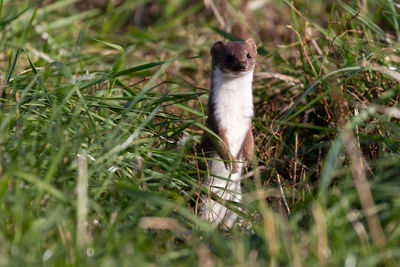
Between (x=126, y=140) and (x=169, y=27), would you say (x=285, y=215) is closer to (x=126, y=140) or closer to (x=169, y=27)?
(x=126, y=140)

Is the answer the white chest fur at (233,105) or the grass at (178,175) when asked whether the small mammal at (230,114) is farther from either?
the grass at (178,175)

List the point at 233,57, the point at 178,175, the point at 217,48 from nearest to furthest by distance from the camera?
the point at 178,175 < the point at 233,57 < the point at 217,48

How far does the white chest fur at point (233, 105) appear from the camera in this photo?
384cm

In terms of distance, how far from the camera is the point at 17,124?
3016 millimetres

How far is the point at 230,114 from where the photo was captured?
151 inches

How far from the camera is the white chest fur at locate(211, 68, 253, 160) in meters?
3.84

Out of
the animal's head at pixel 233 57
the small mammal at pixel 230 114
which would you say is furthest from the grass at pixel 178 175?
the animal's head at pixel 233 57

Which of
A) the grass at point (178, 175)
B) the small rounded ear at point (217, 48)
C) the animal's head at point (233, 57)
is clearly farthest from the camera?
the small rounded ear at point (217, 48)

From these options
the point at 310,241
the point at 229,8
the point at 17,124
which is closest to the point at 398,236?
the point at 310,241

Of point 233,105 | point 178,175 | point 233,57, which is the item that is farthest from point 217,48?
point 178,175

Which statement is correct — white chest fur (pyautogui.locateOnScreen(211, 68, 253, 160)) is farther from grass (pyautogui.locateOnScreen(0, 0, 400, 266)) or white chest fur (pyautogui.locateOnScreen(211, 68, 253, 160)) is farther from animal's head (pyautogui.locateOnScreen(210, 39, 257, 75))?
grass (pyautogui.locateOnScreen(0, 0, 400, 266))

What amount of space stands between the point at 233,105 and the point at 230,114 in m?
0.07

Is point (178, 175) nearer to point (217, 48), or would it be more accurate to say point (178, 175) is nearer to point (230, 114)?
point (230, 114)

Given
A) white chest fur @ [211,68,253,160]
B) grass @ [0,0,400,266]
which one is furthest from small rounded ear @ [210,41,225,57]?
grass @ [0,0,400,266]
